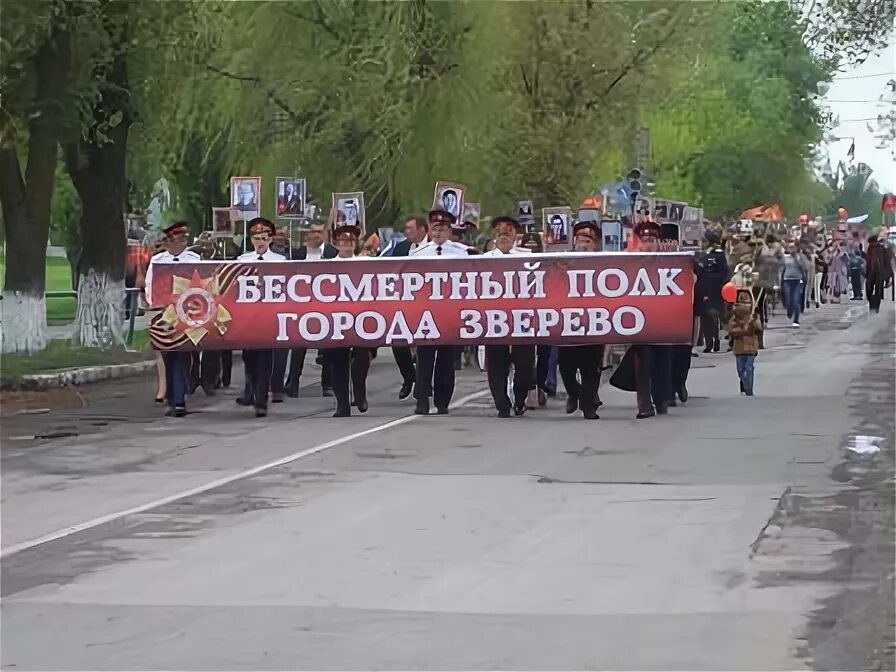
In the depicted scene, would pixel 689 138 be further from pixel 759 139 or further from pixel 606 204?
pixel 606 204

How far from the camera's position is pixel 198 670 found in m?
7.20

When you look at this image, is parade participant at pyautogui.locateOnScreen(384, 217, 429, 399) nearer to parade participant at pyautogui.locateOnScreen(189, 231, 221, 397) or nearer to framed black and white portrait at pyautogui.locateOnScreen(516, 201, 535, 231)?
parade participant at pyautogui.locateOnScreen(189, 231, 221, 397)

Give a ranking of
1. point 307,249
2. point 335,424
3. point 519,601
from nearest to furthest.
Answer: point 519,601 < point 335,424 < point 307,249

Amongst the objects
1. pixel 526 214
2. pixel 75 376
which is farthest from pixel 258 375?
pixel 526 214

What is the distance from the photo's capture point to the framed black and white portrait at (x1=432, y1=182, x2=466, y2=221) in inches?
1001

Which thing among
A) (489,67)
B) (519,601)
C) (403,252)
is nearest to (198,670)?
(519,601)

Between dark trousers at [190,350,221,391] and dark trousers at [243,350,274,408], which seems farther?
dark trousers at [190,350,221,391]

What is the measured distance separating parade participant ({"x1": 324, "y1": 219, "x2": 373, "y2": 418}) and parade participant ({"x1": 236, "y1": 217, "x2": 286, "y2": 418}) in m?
0.65

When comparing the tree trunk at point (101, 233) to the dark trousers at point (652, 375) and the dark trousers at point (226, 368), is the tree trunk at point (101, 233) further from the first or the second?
the dark trousers at point (652, 375)

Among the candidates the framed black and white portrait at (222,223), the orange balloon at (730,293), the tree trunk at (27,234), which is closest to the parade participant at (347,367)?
the orange balloon at (730,293)

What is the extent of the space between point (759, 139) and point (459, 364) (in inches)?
1933

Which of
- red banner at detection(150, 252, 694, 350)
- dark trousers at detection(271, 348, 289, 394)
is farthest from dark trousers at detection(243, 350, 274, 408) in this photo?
dark trousers at detection(271, 348, 289, 394)

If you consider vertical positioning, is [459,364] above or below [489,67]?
below

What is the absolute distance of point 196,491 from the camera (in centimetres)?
1258
